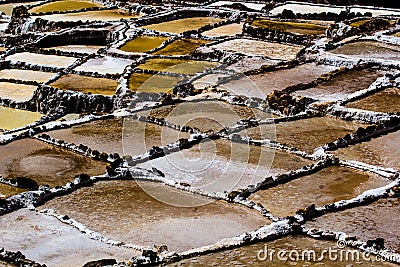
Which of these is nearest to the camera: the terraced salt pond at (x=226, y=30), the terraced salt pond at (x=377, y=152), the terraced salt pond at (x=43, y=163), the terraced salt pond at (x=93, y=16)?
the terraced salt pond at (x=377, y=152)

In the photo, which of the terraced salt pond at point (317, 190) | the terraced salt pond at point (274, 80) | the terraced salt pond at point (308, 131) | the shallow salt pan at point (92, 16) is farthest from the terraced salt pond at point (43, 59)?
the terraced salt pond at point (317, 190)

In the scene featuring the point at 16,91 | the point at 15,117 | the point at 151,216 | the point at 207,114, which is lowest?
the point at 15,117

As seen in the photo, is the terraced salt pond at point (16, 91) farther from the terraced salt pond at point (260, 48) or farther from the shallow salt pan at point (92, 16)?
the shallow salt pan at point (92, 16)

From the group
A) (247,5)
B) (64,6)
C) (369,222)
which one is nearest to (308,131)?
(369,222)

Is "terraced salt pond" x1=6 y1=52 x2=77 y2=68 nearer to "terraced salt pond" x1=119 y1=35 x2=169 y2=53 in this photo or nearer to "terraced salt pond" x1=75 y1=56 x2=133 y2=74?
"terraced salt pond" x1=75 y1=56 x2=133 y2=74

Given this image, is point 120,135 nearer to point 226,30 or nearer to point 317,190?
point 317,190

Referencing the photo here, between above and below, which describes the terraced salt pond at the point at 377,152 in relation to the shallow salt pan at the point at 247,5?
below

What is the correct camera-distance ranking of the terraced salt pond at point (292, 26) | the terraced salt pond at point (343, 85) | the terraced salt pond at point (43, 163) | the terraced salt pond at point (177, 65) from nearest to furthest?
the terraced salt pond at point (43, 163)
the terraced salt pond at point (343, 85)
the terraced salt pond at point (177, 65)
the terraced salt pond at point (292, 26)

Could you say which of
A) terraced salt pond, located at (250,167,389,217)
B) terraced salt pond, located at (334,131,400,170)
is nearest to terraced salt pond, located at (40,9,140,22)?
terraced salt pond, located at (334,131,400,170)
